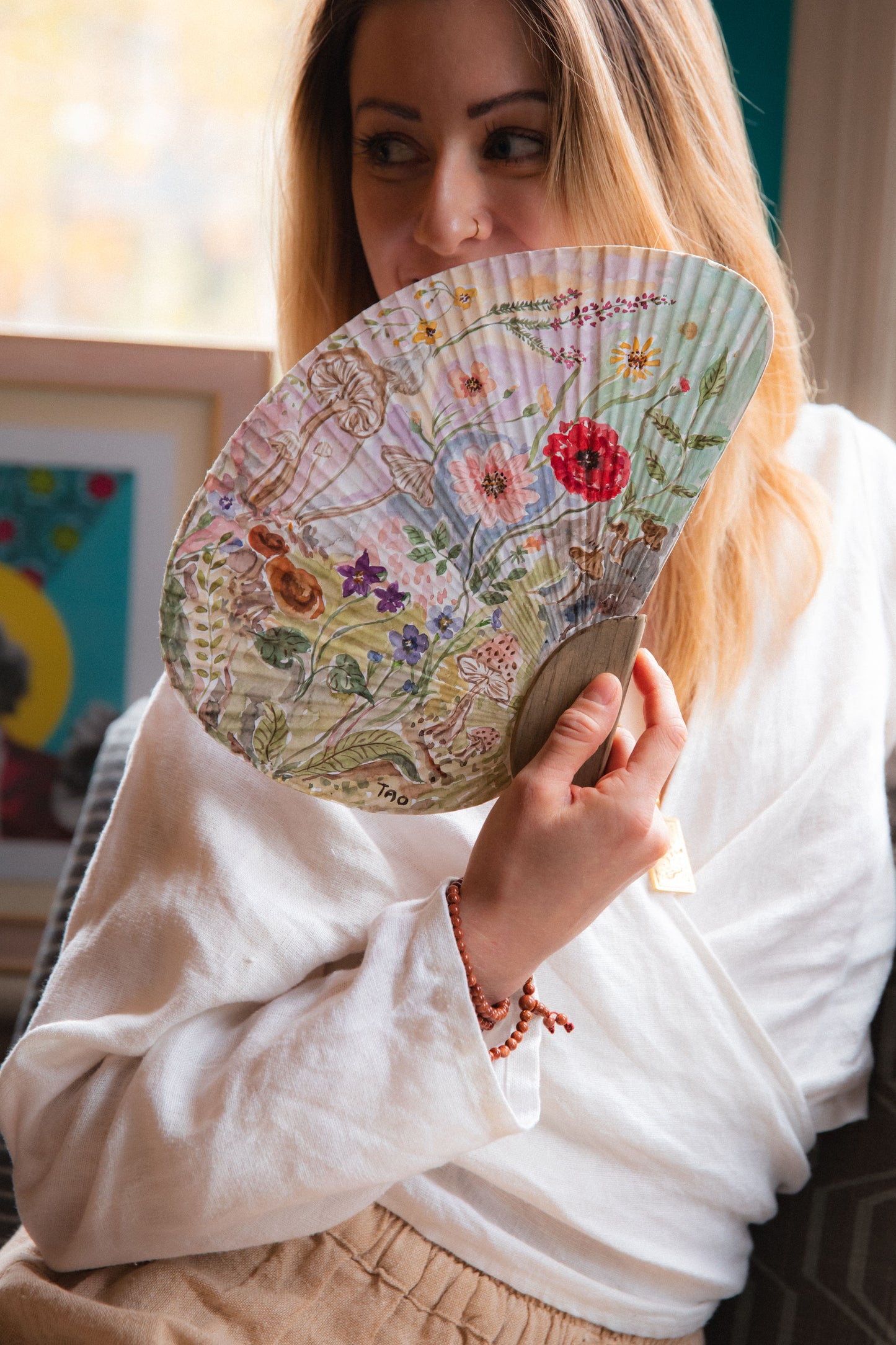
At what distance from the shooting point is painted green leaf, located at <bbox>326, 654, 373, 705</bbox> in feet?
2.50

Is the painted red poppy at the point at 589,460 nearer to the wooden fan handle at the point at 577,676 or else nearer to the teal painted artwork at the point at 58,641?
the wooden fan handle at the point at 577,676

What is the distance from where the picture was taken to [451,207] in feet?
2.85

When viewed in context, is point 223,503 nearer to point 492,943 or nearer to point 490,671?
point 490,671

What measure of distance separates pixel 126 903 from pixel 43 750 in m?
1.14

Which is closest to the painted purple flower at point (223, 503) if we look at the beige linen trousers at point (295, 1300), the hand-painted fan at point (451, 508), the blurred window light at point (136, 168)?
the hand-painted fan at point (451, 508)

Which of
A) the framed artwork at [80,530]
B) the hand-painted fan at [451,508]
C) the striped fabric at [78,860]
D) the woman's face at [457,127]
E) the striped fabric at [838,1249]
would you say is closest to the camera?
the hand-painted fan at [451,508]

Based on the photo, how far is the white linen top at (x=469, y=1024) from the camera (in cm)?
75

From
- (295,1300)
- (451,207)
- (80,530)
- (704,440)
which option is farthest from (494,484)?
(80,530)

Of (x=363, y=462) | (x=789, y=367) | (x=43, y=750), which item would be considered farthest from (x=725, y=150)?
(x=43, y=750)

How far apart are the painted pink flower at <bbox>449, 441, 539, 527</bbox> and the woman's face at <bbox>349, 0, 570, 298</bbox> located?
235 mm

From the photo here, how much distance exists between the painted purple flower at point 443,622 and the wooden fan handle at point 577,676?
66mm

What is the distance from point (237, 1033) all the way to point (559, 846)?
11.4 inches

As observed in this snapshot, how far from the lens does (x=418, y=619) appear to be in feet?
2.51

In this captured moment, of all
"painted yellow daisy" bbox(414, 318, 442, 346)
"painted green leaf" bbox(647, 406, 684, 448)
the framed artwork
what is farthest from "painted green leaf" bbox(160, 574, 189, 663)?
the framed artwork
